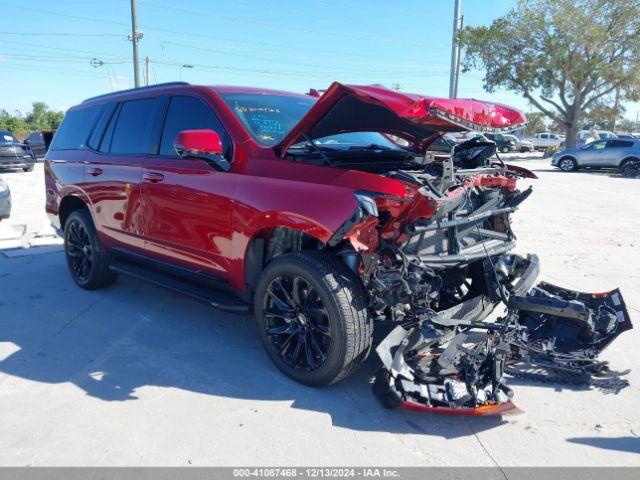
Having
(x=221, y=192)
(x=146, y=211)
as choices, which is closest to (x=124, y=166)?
(x=146, y=211)

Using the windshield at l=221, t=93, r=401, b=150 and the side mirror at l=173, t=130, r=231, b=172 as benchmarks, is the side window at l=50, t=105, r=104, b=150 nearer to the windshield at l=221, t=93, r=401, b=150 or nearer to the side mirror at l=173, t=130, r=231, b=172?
the windshield at l=221, t=93, r=401, b=150

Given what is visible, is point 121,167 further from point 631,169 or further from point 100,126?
point 631,169

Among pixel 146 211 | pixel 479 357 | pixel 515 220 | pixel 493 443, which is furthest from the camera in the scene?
pixel 515 220

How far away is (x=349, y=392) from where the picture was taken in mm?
3391

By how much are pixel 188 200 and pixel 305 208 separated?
1.26m

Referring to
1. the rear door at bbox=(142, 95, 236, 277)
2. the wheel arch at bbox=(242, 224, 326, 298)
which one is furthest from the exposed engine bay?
the rear door at bbox=(142, 95, 236, 277)

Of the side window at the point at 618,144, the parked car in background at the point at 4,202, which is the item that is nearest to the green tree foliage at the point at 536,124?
the side window at the point at 618,144

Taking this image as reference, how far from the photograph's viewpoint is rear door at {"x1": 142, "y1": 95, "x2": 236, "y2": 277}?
12.4 feet

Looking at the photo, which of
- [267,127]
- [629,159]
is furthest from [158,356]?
[629,159]

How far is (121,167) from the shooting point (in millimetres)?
4738

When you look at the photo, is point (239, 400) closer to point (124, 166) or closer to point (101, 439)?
point (101, 439)

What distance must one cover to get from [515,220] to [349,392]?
752 cm

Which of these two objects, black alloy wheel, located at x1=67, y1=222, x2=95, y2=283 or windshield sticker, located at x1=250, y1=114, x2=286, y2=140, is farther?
black alloy wheel, located at x1=67, y1=222, x2=95, y2=283

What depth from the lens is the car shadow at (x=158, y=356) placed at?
3172 millimetres
